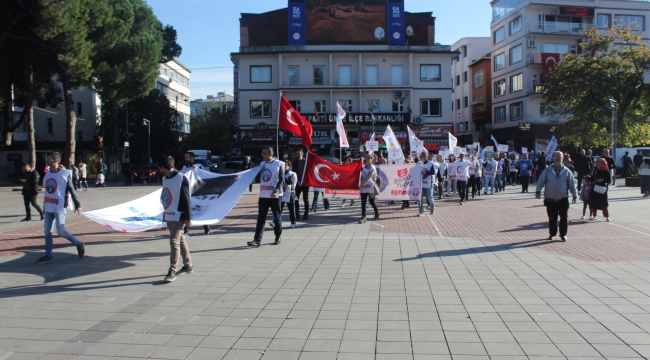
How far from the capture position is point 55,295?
668cm

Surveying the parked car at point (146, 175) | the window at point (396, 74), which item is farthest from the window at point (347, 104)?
the parked car at point (146, 175)

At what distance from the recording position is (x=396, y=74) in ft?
166

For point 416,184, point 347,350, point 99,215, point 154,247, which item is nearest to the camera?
point 347,350

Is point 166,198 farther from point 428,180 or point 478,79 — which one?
point 478,79

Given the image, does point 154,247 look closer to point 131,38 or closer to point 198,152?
point 131,38

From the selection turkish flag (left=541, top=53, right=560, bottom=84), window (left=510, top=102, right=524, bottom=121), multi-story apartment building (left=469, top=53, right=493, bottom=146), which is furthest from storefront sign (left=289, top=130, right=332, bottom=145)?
turkish flag (left=541, top=53, right=560, bottom=84)

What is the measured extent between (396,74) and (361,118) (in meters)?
6.24

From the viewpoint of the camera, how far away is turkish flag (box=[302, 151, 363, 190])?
1486 cm

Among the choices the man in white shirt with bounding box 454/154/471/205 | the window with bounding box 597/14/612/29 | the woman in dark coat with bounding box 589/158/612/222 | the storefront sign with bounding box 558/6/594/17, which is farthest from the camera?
the window with bounding box 597/14/612/29

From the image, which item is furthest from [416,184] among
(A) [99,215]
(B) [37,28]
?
(B) [37,28]

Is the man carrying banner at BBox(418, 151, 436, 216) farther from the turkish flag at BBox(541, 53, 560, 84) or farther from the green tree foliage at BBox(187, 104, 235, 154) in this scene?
the green tree foliage at BBox(187, 104, 235, 154)

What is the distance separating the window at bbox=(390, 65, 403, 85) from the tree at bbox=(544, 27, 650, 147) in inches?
587

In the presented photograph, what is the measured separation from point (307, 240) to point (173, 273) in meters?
4.02

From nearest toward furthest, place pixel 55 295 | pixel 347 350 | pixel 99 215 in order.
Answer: pixel 347 350 < pixel 55 295 < pixel 99 215
